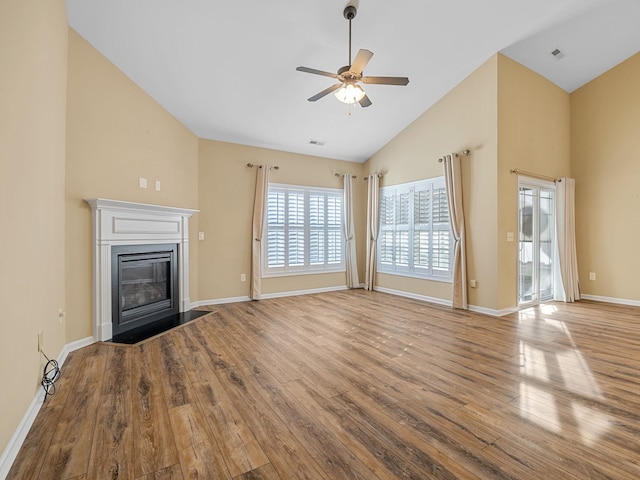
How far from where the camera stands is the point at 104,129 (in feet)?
11.1

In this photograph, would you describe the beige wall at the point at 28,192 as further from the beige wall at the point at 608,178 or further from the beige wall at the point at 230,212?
the beige wall at the point at 608,178

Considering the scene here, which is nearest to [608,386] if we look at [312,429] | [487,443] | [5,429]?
[487,443]

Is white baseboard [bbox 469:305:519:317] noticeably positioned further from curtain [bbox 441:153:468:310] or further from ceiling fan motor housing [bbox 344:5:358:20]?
ceiling fan motor housing [bbox 344:5:358:20]

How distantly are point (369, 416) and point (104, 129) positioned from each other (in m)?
3.93

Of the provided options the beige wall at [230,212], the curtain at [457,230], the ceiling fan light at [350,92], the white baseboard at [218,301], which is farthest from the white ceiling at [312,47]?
the white baseboard at [218,301]

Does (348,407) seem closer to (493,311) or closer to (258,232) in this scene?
(493,311)

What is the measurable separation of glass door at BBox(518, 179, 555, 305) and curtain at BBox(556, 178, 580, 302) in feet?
0.34

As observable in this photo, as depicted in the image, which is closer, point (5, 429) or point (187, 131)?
point (5, 429)

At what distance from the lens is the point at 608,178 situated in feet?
17.3

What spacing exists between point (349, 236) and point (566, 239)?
3.97 metres

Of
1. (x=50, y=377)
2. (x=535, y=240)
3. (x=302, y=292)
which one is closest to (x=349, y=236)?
(x=302, y=292)

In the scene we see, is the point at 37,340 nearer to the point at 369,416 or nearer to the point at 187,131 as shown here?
the point at 369,416

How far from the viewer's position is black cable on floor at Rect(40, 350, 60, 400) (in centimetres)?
223

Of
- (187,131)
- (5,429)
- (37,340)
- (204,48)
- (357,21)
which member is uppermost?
(357,21)
